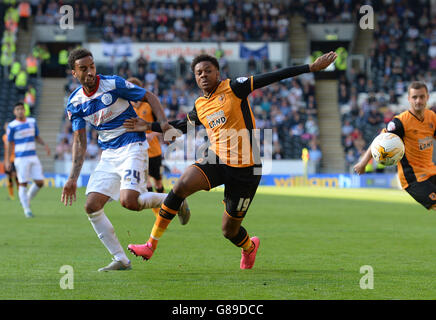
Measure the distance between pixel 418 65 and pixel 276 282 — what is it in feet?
102

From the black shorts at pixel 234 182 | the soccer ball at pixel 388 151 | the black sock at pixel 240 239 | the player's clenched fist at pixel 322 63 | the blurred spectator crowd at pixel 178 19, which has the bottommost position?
A: the black sock at pixel 240 239

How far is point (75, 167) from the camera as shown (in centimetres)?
723

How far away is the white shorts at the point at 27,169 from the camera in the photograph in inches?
574

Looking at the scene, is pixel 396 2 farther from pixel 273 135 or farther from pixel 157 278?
pixel 157 278

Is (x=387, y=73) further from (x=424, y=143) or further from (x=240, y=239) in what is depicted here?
(x=240, y=239)

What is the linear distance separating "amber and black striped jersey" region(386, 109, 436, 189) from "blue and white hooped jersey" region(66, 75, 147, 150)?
11.0 ft

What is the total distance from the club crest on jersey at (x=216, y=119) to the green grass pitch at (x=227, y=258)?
5.05 ft

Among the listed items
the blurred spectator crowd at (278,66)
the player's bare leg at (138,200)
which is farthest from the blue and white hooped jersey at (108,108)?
the blurred spectator crowd at (278,66)

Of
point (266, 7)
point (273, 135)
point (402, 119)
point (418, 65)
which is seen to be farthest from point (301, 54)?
point (402, 119)

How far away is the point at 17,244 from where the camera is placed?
9438mm

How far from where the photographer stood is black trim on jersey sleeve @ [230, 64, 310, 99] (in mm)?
6625

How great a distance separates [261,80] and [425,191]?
2.98m

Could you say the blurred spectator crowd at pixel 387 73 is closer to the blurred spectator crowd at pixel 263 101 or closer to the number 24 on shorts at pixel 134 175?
the blurred spectator crowd at pixel 263 101
